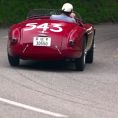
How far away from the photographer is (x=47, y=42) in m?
13.0

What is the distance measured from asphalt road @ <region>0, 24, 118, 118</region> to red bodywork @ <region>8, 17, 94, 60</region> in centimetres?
36

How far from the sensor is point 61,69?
13.9 m

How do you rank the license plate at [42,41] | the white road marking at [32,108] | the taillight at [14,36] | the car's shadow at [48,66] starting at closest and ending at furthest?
the white road marking at [32,108] < the license plate at [42,41] < the taillight at [14,36] < the car's shadow at [48,66]

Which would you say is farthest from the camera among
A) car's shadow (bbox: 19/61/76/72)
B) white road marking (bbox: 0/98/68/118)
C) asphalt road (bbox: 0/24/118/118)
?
car's shadow (bbox: 19/61/76/72)

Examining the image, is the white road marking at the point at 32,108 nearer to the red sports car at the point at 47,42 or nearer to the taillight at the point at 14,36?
the red sports car at the point at 47,42

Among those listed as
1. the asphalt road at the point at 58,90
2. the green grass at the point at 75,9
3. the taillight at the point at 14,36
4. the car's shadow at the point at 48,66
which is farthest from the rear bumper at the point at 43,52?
the green grass at the point at 75,9

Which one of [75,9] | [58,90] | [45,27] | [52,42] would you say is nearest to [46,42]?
[52,42]

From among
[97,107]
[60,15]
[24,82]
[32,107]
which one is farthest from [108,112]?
[60,15]

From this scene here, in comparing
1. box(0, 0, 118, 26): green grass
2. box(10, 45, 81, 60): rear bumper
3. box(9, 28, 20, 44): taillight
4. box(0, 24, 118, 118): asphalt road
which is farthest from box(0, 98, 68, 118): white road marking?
box(0, 0, 118, 26): green grass

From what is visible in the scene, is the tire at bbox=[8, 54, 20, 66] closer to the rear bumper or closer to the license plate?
the rear bumper

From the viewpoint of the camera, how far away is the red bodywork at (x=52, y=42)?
13.0 metres

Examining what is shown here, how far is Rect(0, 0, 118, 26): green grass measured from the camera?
A: 30.6 meters

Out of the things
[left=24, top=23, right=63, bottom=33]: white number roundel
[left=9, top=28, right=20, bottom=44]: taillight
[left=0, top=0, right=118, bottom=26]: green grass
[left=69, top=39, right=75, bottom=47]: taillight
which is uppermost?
[left=24, top=23, right=63, bottom=33]: white number roundel

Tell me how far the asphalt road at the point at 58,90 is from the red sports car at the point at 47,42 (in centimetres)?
33
